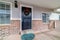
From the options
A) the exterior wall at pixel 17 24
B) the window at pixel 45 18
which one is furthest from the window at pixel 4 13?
the window at pixel 45 18

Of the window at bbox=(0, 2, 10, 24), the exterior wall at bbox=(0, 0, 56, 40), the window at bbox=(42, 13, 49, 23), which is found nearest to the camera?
the window at bbox=(0, 2, 10, 24)

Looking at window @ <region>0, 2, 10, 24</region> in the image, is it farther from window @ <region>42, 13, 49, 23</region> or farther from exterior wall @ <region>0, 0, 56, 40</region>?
window @ <region>42, 13, 49, 23</region>

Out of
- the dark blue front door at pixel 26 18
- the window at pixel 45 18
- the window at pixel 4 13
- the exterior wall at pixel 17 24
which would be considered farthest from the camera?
the window at pixel 45 18

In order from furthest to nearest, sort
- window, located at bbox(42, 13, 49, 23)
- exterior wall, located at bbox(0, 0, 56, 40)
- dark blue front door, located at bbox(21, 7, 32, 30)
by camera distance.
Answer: window, located at bbox(42, 13, 49, 23)
dark blue front door, located at bbox(21, 7, 32, 30)
exterior wall, located at bbox(0, 0, 56, 40)

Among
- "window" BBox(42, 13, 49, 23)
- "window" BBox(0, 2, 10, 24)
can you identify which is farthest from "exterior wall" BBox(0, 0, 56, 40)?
"window" BBox(42, 13, 49, 23)

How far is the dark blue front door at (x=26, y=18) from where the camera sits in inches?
317

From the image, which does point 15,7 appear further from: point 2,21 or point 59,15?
point 59,15

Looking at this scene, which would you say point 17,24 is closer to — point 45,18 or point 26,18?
point 26,18

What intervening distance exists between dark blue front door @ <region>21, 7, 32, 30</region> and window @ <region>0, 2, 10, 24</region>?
4.58 ft

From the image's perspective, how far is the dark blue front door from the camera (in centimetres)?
804

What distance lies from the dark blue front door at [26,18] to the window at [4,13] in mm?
1397

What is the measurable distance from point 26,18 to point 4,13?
7.10ft

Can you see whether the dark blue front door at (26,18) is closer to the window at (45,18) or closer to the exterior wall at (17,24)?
the exterior wall at (17,24)

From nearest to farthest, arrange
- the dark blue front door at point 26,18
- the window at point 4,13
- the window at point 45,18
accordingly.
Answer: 1. the window at point 4,13
2. the dark blue front door at point 26,18
3. the window at point 45,18
